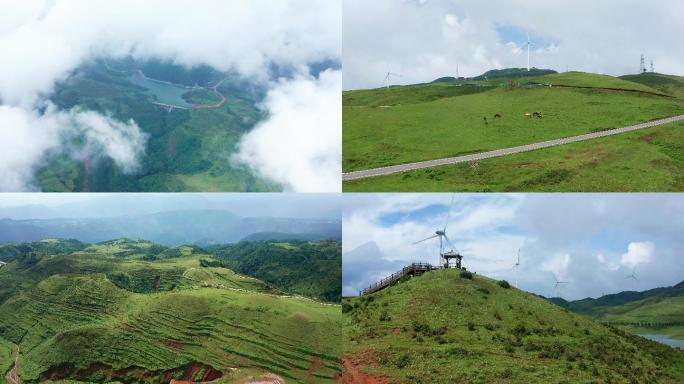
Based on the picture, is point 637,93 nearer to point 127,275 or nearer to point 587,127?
point 587,127

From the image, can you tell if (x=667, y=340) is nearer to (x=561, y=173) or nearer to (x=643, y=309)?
(x=643, y=309)

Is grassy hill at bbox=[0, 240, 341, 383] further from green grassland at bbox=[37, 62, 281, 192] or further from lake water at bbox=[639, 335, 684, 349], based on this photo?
lake water at bbox=[639, 335, 684, 349]

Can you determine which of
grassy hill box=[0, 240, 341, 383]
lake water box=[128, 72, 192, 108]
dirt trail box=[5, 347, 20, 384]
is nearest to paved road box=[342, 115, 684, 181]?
grassy hill box=[0, 240, 341, 383]

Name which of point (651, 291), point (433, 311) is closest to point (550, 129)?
point (651, 291)

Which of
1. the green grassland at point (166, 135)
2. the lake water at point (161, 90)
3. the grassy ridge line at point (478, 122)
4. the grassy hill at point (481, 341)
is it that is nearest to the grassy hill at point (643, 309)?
the grassy hill at point (481, 341)

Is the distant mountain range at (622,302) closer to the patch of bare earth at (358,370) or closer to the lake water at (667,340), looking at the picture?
the lake water at (667,340)

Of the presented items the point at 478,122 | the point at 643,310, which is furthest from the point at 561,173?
the point at 478,122
